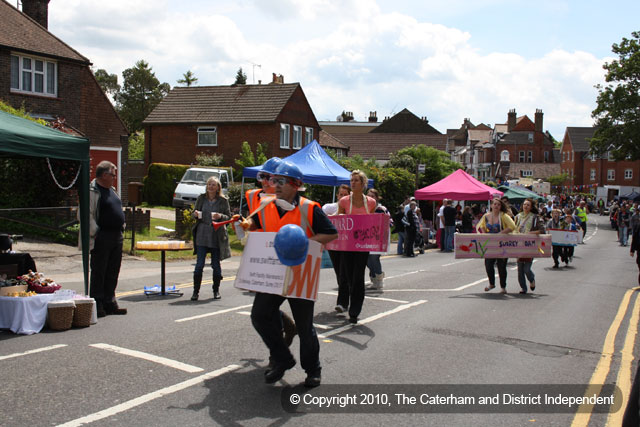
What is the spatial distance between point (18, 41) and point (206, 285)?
19753mm

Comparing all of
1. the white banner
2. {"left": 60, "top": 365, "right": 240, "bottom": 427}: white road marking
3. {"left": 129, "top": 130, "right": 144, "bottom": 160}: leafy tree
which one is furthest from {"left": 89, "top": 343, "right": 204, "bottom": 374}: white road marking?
{"left": 129, "top": 130, "right": 144, "bottom": 160}: leafy tree

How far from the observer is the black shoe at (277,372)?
5.23 metres

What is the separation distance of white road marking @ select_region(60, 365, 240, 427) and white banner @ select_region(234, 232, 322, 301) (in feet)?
3.23

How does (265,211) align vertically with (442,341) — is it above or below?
above

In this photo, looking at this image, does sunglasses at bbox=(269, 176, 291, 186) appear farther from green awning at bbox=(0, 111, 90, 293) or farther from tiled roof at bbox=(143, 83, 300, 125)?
tiled roof at bbox=(143, 83, 300, 125)

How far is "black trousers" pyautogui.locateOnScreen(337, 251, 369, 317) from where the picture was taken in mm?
7988

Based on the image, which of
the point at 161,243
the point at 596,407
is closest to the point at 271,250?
the point at 596,407

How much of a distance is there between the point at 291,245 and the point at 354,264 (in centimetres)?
352

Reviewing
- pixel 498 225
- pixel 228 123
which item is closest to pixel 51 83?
pixel 228 123

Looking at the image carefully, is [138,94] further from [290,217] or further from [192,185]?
[290,217]

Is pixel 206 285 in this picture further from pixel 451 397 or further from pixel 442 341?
pixel 451 397

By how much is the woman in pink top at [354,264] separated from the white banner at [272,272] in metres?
2.93

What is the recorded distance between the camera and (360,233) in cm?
827

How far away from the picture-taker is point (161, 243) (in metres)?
9.43
